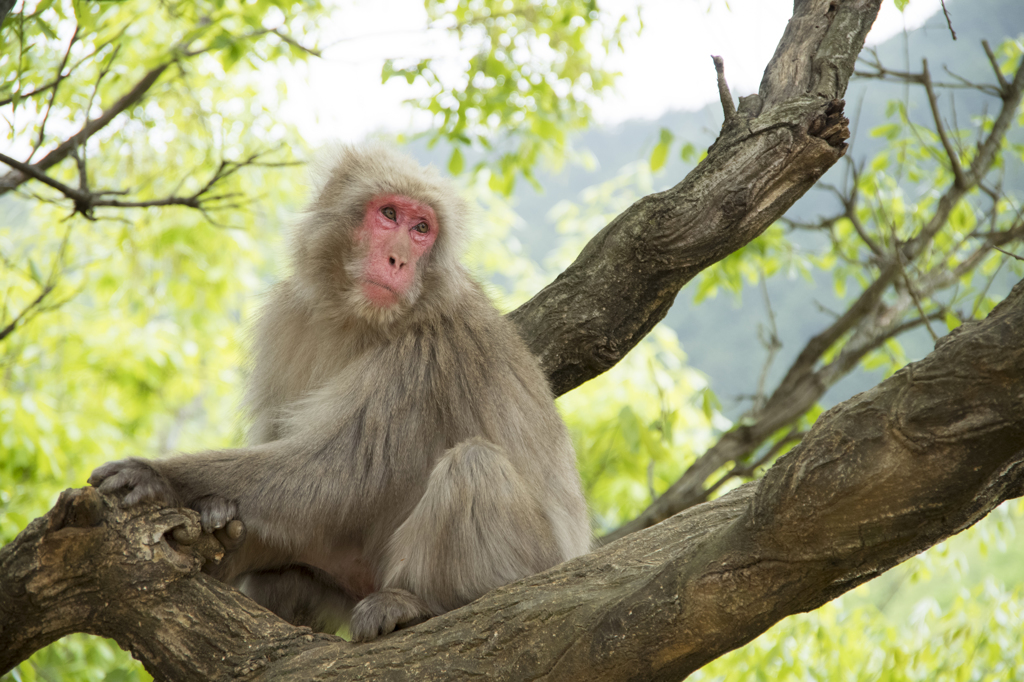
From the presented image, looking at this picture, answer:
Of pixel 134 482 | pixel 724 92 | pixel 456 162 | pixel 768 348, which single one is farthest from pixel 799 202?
pixel 134 482

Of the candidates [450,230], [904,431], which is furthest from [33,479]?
[904,431]

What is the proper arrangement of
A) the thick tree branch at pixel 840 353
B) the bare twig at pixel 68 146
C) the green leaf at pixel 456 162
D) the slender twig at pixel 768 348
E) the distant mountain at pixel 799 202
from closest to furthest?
1. the bare twig at pixel 68 146
2. the thick tree branch at pixel 840 353
3. the slender twig at pixel 768 348
4. the green leaf at pixel 456 162
5. the distant mountain at pixel 799 202

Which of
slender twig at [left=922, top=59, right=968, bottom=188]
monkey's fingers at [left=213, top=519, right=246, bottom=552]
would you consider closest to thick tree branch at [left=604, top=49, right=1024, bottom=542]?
slender twig at [left=922, top=59, right=968, bottom=188]

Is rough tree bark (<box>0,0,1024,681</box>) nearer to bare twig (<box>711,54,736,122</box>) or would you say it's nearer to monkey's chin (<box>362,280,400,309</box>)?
bare twig (<box>711,54,736,122</box>)

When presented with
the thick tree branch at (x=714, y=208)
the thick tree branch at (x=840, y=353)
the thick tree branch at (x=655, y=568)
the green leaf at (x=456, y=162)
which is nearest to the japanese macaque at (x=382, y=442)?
the thick tree branch at (x=655, y=568)

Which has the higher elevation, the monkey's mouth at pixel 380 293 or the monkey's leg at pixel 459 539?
the monkey's mouth at pixel 380 293

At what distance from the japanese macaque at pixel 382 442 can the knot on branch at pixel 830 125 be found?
1.56 meters

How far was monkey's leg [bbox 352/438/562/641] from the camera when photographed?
118 inches

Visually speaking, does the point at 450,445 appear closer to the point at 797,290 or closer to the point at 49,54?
the point at 49,54

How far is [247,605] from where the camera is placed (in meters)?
2.81

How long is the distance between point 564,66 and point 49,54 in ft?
13.3

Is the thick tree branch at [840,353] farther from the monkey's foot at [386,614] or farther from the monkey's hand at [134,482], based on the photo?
the monkey's hand at [134,482]

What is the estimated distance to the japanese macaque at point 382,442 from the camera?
3018 mm

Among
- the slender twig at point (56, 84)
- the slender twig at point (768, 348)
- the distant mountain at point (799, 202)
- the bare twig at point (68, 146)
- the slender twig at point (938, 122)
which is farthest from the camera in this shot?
the distant mountain at point (799, 202)
